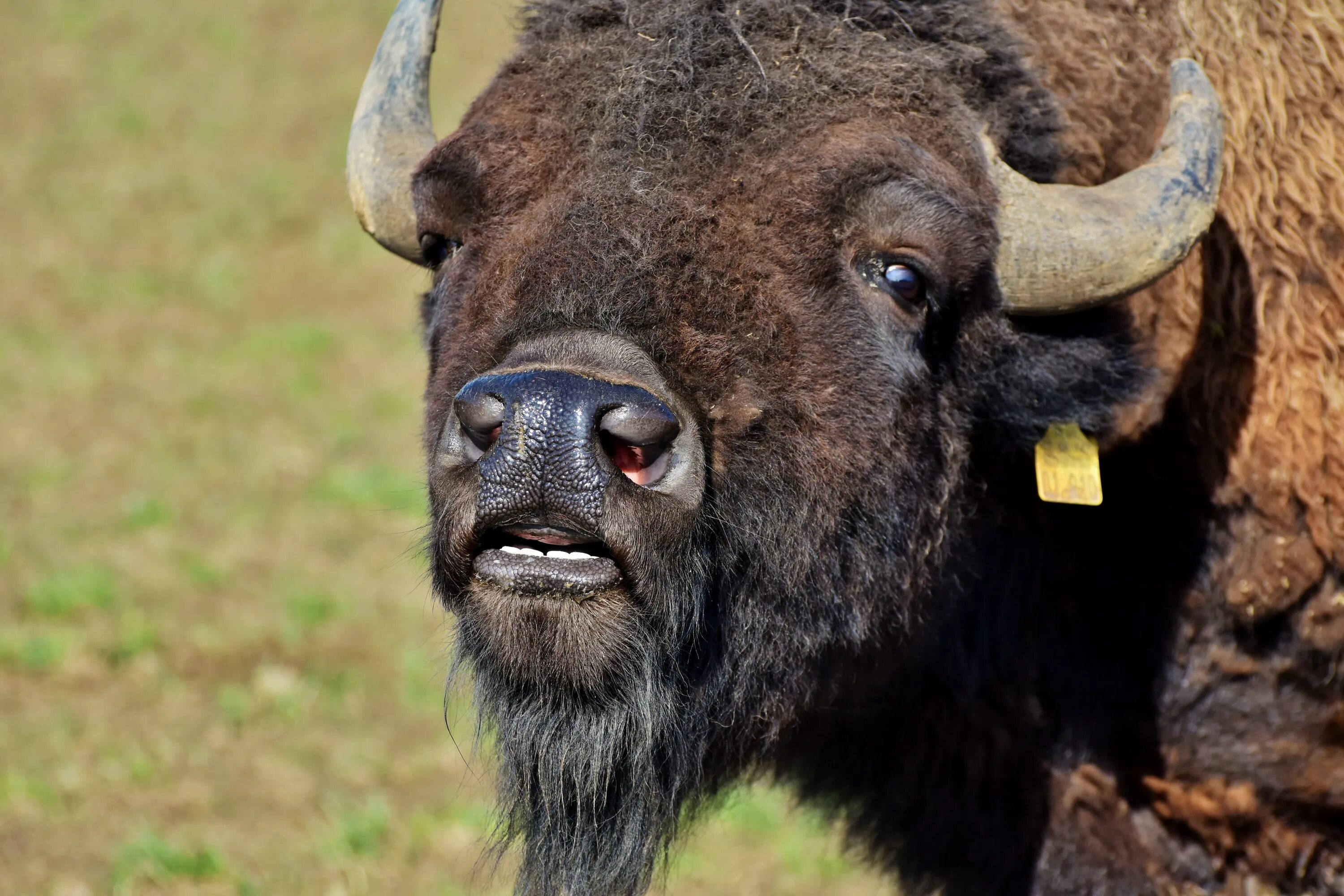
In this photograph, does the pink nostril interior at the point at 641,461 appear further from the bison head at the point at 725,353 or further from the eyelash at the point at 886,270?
the eyelash at the point at 886,270

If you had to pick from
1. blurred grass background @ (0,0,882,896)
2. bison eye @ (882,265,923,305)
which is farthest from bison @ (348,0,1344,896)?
blurred grass background @ (0,0,882,896)

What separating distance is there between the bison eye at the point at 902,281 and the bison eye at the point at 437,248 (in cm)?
118

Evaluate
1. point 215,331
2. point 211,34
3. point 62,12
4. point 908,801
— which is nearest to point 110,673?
point 908,801

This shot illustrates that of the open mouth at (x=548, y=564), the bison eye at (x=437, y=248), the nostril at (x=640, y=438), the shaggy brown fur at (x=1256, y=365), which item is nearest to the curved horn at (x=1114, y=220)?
the shaggy brown fur at (x=1256, y=365)

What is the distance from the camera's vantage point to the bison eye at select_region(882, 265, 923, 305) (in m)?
3.52

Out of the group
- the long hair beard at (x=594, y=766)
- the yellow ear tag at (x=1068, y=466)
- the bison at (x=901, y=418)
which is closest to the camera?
the bison at (x=901, y=418)

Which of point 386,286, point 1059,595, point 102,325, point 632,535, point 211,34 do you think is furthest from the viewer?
point 211,34

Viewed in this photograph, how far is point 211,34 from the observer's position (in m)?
29.2

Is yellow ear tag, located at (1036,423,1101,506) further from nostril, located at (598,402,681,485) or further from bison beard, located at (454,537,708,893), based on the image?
nostril, located at (598,402,681,485)

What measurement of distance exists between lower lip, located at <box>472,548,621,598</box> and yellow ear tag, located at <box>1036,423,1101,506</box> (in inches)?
52.5

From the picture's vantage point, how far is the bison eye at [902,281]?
11.6ft

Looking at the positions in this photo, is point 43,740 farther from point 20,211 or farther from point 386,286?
point 20,211

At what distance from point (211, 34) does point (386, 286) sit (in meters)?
13.6

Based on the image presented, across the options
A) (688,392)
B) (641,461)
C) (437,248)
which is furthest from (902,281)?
(437,248)
